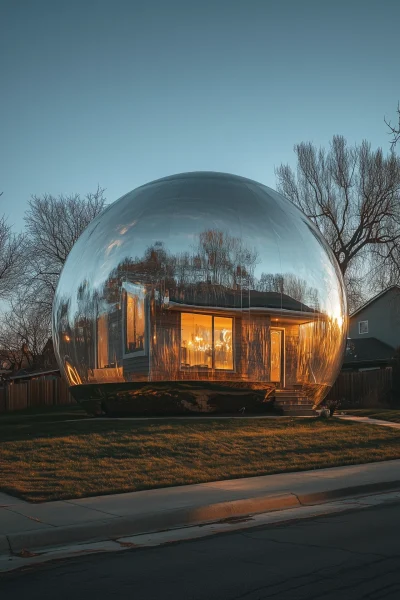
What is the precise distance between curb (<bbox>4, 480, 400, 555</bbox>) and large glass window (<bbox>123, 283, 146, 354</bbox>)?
7730 millimetres

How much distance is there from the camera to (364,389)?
33438mm

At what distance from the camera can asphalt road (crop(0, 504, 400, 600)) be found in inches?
248

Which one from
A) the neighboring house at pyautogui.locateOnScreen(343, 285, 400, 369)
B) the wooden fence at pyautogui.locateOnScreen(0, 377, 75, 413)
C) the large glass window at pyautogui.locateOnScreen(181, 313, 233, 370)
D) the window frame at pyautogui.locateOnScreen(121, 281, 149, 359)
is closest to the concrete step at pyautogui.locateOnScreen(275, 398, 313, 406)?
the large glass window at pyautogui.locateOnScreen(181, 313, 233, 370)

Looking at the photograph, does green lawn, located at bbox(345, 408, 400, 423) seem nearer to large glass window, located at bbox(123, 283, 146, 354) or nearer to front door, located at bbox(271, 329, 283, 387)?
front door, located at bbox(271, 329, 283, 387)

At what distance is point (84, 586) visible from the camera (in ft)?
21.9

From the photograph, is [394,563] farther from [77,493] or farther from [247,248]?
[247,248]

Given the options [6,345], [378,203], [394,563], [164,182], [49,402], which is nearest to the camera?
[394,563]

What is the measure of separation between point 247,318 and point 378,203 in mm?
24030

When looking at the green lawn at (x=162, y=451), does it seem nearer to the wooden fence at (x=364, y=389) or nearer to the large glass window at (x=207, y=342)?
the large glass window at (x=207, y=342)

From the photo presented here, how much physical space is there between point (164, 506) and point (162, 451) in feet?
14.5

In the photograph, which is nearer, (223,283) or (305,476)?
(305,476)

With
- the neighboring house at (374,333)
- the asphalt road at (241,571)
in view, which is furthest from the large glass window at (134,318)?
the neighboring house at (374,333)

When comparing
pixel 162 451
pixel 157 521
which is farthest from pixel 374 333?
pixel 157 521

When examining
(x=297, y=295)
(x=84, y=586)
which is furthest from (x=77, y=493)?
(x=297, y=295)
